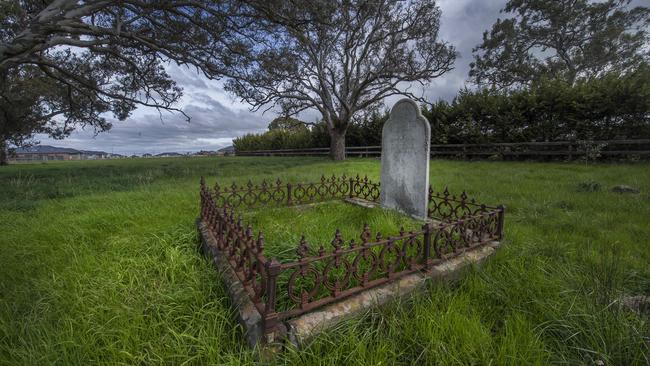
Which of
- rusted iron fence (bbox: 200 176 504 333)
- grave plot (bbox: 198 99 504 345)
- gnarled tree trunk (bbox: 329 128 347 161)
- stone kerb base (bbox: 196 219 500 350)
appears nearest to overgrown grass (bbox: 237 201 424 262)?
grave plot (bbox: 198 99 504 345)

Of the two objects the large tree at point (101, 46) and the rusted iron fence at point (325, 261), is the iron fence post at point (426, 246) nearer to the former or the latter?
the rusted iron fence at point (325, 261)

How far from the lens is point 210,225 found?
11.4ft

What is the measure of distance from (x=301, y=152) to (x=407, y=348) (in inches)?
1167

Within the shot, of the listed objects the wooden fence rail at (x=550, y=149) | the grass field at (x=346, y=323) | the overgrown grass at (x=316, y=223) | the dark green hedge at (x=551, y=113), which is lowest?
the grass field at (x=346, y=323)

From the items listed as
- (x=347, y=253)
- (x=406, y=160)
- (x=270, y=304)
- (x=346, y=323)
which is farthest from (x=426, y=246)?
(x=406, y=160)

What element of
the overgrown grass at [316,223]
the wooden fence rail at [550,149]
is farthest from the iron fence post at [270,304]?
the wooden fence rail at [550,149]

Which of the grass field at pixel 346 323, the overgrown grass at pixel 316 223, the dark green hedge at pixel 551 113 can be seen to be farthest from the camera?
the dark green hedge at pixel 551 113

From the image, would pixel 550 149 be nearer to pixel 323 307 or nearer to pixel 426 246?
pixel 426 246

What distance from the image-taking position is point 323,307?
194cm

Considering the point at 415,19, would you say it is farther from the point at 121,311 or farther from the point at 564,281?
the point at 121,311

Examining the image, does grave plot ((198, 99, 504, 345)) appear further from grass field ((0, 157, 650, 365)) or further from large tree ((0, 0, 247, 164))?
large tree ((0, 0, 247, 164))

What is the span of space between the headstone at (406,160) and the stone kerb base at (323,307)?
1.67 m

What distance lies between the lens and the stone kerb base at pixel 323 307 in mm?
1687

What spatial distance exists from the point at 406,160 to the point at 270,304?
11.9 feet
